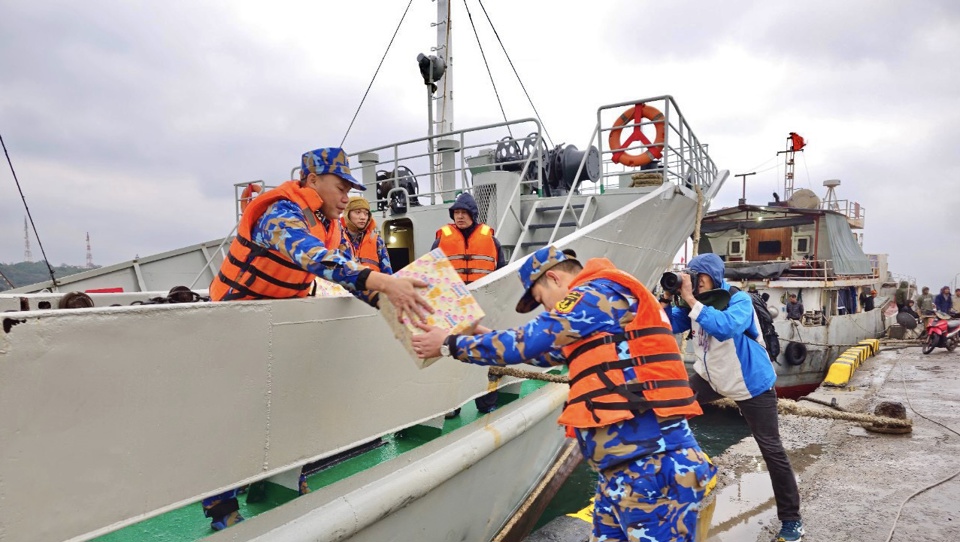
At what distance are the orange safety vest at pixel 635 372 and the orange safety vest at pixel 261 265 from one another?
4.33ft

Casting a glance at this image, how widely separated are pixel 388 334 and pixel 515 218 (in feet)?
12.5

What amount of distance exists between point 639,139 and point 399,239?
378 cm

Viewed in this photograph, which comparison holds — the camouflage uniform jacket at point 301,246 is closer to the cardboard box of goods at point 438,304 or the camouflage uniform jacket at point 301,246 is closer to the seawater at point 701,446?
the cardboard box of goods at point 438,304

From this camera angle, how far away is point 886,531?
353cm

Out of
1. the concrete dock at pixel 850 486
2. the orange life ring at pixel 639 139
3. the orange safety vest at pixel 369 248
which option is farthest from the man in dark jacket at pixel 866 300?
the orange safety vest at pixel 369 248

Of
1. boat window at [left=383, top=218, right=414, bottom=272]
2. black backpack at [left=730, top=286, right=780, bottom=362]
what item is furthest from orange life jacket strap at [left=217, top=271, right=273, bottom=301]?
boat window at [left=383, top=218, right=414, bottom=272]

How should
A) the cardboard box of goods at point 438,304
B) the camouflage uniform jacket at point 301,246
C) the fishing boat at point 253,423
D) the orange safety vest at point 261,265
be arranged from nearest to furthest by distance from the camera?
the fishing boat at point 253,423 → the camouflage uniform jacket at point 301,246 → the cardboard box of goods at point 438,304 → the orange safety vest at point 261,265

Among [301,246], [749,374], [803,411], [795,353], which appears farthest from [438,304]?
[795,353]

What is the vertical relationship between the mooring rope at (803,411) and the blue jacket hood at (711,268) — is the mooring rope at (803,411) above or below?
below

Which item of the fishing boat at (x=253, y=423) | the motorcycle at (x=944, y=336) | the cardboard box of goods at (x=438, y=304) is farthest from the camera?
the motorcycle at (x=944, y=336)

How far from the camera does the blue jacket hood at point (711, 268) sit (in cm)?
325

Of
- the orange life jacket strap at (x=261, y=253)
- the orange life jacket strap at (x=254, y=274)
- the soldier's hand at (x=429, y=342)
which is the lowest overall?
the soldier's hand at (x=429, y=342)

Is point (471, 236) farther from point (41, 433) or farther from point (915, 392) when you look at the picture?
point (915, 392)

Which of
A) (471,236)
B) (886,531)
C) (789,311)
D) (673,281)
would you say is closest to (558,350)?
(673,281)
